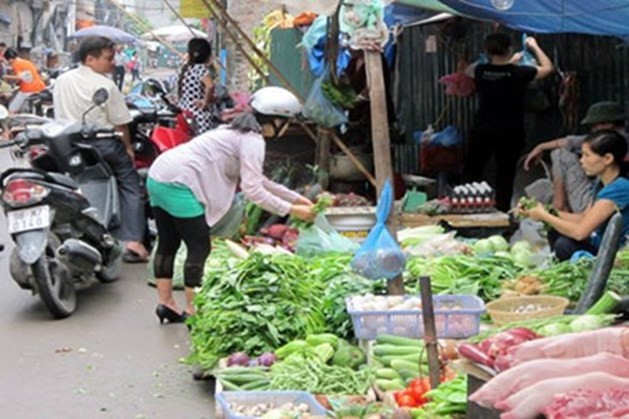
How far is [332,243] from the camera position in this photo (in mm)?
8133

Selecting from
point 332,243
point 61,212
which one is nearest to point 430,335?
point 332,243

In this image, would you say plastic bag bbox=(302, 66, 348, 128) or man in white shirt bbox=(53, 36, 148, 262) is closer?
man in white shirt bbox=(53, 36, 148, 262)

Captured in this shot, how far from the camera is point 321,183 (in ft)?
34.9

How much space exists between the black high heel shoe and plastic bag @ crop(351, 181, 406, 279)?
2.20m

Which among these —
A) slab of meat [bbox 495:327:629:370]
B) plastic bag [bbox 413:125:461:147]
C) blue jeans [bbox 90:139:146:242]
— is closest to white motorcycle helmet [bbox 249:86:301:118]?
blue jeans [bbox 90:139:146:242]

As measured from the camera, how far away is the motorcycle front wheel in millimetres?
7738

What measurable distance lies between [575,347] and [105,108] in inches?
265

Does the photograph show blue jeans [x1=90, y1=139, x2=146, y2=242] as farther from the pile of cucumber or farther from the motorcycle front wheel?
the pile of cucumber

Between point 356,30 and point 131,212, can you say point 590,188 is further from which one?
point 131,212

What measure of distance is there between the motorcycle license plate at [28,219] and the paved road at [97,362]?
2.29 ft

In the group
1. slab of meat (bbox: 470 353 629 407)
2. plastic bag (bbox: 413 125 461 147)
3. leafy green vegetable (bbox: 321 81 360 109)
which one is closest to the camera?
slab of meat (bbox: 470 353 629 407)

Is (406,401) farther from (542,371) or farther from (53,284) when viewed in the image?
(53,284)

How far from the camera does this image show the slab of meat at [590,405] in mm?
3373

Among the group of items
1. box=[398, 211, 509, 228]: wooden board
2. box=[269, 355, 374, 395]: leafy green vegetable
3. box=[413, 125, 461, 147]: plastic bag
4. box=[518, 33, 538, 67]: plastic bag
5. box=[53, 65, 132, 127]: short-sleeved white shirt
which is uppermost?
box=[53, 65, 132, 127]: short-sleeved white shirt
